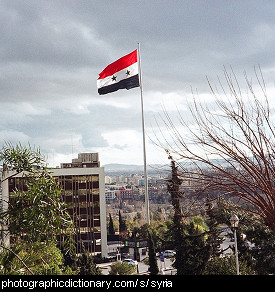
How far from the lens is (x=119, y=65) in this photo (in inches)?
470

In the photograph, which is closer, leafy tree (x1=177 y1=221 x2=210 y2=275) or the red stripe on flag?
the red stripe on flag

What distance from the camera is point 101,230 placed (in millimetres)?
30234

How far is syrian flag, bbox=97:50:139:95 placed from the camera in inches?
460

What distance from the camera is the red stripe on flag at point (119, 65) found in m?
11.8

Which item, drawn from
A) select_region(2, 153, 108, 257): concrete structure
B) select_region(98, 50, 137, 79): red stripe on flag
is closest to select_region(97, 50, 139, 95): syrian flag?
select_region(98, 50, 137, 79): red stripe on flag

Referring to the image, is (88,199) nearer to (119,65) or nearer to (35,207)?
A: (119,65)

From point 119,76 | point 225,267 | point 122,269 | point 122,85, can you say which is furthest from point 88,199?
point 225,267

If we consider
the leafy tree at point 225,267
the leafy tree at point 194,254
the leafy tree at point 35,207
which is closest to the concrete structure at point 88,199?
the leafy tree at point 194,254

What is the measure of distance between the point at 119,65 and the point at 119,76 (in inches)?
16.6

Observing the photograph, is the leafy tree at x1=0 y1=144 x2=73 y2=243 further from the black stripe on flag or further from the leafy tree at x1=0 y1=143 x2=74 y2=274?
the black stripe on flag

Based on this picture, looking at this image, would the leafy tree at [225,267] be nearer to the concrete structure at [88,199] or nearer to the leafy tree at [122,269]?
the leafy tree at [122,269]
